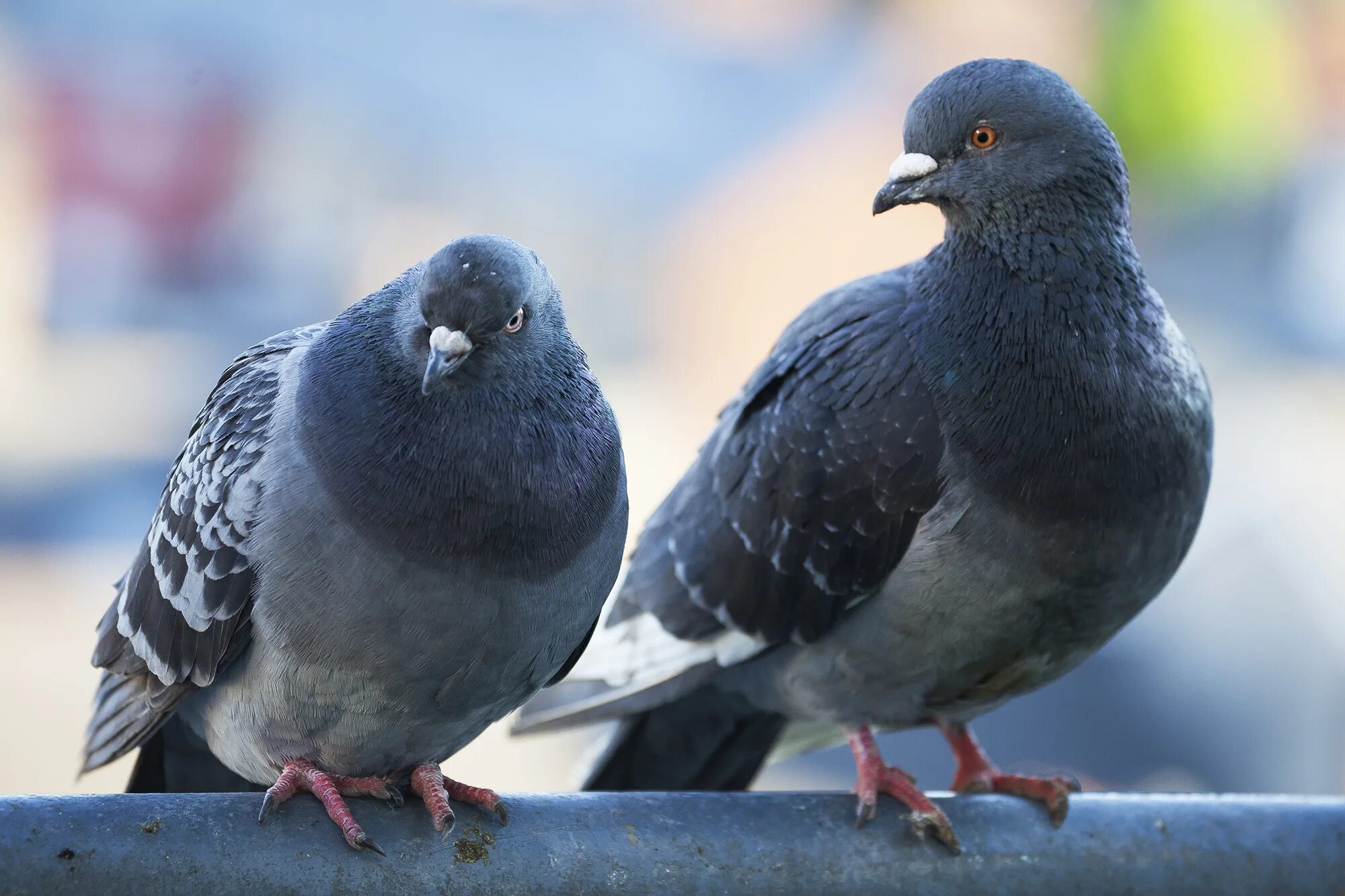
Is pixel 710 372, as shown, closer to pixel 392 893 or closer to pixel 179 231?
pixel 179 231

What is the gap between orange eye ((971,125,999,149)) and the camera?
3193 mm

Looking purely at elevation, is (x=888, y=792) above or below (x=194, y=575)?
below

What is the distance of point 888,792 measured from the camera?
3203 mm

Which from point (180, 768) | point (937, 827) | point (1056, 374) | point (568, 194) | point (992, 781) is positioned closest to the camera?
point (937, 827)

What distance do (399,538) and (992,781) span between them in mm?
1763

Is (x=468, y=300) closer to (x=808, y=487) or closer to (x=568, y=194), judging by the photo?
(x=808, y=487)

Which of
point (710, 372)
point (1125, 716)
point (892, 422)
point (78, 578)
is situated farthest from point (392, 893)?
point (710, 372)

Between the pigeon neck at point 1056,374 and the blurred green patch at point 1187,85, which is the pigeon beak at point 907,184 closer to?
the pigeon neck at point 1056,374

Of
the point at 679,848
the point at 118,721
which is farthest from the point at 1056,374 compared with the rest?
the point at 118,721

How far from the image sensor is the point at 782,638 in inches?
136

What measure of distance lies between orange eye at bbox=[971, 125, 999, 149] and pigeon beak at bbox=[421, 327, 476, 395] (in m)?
1.34

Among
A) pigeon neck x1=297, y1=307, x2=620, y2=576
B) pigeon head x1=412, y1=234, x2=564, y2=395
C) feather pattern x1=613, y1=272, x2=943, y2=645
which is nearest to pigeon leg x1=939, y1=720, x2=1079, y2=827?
feather pattern x1=613, y1=272, x2=943, y2=645

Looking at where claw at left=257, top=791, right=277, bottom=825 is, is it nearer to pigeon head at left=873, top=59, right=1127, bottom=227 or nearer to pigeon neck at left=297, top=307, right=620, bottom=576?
pigeon neck at left=297, top=307, right=620, bottom=576

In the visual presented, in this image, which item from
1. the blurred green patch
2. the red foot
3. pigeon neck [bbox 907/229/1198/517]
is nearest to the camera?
the red foot
